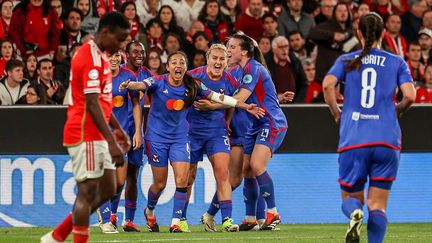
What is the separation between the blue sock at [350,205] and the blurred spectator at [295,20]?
1018 centimetres

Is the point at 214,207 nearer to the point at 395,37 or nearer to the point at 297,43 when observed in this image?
the point at 297,43

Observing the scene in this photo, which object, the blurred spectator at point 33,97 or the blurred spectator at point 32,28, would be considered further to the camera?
the blurred spectator at point 32,28

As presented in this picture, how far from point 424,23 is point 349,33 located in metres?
2.19

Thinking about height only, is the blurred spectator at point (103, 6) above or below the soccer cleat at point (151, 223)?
above

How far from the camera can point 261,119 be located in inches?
558

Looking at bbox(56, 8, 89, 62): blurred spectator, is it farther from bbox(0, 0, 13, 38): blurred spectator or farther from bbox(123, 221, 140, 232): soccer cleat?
bbox(123, 221, 140, 232): soccer cleat

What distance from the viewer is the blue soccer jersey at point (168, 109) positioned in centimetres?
1399

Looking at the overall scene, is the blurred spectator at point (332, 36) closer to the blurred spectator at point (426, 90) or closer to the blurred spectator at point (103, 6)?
the blurred spectator at point (426, 90)

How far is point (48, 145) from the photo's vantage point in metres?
15.7

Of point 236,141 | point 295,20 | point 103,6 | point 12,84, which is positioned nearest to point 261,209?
point 236,141

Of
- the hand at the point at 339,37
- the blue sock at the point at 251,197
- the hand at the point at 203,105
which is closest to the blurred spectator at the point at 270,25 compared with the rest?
the hand at the point at 339,37

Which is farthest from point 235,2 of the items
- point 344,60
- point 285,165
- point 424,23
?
point 344,60

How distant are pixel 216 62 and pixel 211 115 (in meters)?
0.66

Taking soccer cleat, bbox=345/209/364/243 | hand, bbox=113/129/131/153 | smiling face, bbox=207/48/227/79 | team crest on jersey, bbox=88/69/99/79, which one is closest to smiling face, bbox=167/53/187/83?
smiling face, bbox=207/48/227/79
